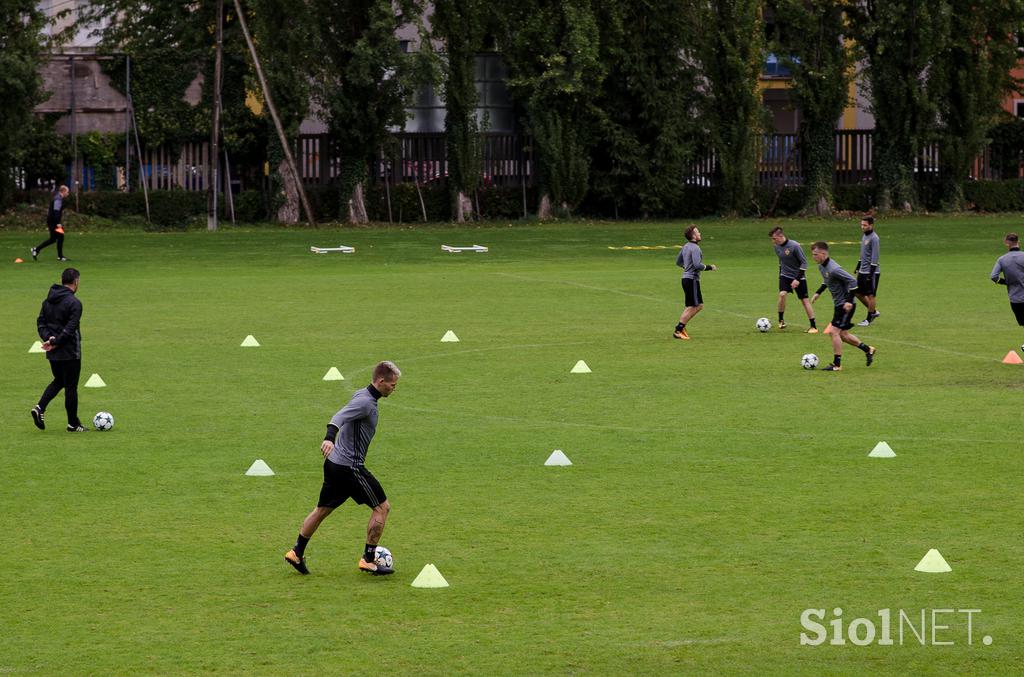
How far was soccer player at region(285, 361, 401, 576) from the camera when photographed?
11.1 meters

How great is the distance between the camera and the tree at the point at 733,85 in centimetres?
5553

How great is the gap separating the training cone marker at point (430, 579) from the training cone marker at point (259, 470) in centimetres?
415

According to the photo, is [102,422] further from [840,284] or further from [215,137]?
[215,137]

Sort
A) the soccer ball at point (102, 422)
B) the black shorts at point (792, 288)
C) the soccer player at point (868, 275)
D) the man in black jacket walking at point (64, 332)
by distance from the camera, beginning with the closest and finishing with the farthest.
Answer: the man in black jacket walking at point (64, 332), the soccer ball at point (102, 422), the black shorts at point (792, 288), the soccer player at point (868, 275)

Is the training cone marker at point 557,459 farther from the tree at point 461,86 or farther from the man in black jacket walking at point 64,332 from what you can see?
the tree at point 461,86

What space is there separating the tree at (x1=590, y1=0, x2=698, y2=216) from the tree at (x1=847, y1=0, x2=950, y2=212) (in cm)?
621

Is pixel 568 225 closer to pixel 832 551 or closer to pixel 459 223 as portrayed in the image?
pixel 459 223

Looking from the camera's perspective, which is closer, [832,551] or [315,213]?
[832,551]

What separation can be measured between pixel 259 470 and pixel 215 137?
3818 cm

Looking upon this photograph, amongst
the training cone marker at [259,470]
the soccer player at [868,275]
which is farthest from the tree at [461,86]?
the training cone marker at [259,470]

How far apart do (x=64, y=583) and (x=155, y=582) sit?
1.98 feet

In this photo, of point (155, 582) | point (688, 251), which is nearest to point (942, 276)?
point (688, 251)

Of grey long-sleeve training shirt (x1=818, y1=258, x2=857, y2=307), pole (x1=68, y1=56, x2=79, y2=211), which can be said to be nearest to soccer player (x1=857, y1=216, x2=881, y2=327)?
grey long-sleeve training shirt (x1=818, y1=258, x2=857, y2=307)

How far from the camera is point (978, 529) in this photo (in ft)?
41.5
